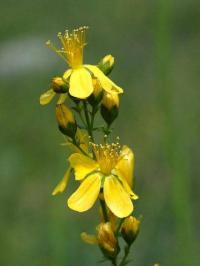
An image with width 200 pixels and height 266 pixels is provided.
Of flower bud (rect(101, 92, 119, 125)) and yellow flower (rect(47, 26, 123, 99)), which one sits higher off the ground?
yellow flower (rect(47, 26, 123, 99))

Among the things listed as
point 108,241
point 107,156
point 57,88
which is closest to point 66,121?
point 57,88

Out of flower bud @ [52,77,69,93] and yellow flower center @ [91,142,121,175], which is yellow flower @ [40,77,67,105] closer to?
flower bud @ [52,77,69,93]

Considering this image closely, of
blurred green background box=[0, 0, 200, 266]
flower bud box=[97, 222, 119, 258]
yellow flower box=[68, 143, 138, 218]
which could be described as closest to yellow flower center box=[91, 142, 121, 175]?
yellow flower box=[68, 143, 138, 218]

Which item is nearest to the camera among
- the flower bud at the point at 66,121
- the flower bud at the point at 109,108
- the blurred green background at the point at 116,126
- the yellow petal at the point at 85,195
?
the yellow petal at the point at 85,195

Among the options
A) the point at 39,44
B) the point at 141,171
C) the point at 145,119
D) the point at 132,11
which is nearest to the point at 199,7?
the point at 132,11

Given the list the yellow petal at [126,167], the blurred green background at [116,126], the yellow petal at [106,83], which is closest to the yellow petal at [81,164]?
the yellow petal at [126,167]

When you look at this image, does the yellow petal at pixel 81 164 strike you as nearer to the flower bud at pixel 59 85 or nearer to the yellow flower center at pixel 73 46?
the flower bud at pixel 59 85
